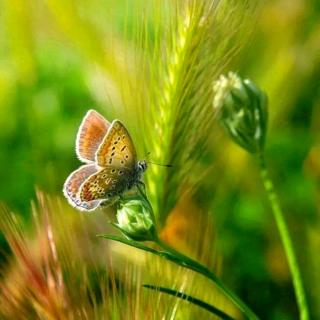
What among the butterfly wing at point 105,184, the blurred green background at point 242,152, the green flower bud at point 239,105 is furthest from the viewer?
the blurred green background at point 242,152

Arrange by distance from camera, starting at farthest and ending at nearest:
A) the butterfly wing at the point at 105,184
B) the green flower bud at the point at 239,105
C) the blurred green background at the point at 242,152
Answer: the blurred green background at the point at 242,152
the green flower bud at the point at 239,105
the butterfly wing at the point at 105,184

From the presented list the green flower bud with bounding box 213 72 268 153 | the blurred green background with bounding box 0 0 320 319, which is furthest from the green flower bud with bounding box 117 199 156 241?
the blurred green background with bounding box 0 0 320 319

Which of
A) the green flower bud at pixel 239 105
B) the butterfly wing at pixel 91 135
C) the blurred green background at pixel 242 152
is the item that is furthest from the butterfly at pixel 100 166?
the blurred green background at pixel 242 152

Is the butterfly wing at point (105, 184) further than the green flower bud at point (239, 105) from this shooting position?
No

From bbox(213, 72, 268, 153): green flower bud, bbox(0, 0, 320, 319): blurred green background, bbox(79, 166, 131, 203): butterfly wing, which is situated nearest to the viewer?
bbox(79, 166, 131, 203): butterfly wing

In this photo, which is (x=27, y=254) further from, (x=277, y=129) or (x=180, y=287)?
(x=277, y=129)

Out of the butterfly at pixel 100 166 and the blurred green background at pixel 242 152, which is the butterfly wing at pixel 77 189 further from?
the blurred green background at pixel 242 152

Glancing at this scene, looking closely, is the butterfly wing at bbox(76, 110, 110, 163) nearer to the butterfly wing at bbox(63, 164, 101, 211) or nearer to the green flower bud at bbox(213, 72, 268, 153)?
the butterfly wing at bbox(63, 164, 101, 211)
